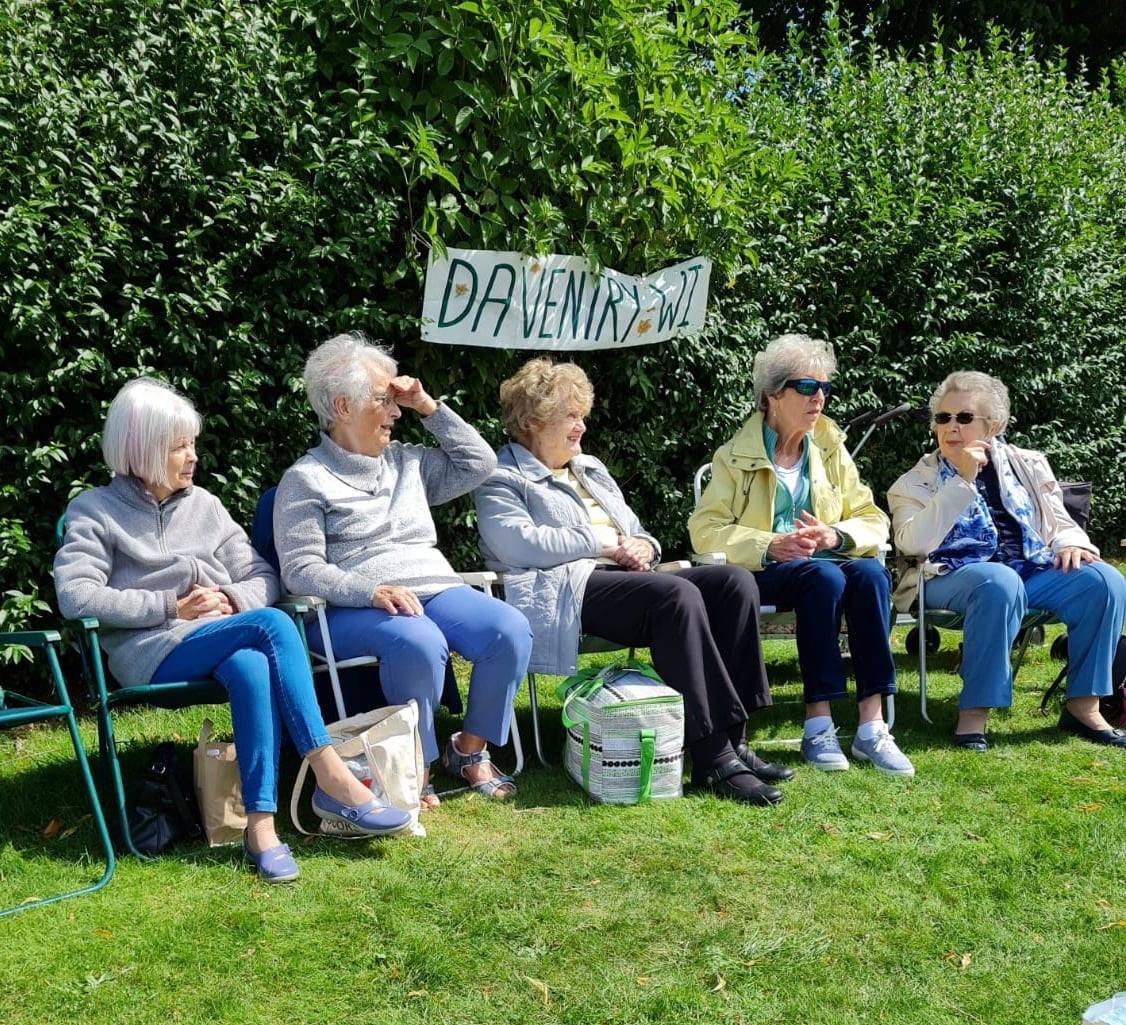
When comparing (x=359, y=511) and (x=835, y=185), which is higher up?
(x=835, y=185)

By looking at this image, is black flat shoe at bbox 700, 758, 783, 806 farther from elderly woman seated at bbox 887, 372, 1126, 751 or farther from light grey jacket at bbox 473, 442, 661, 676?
elderly woman seated at bbox 887, 372, 1126, 751

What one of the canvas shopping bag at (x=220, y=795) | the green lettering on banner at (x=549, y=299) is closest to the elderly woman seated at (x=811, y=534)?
the green lettering on banner at (x=549, y=299)

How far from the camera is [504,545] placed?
14.9ft

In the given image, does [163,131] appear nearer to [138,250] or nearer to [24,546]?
[138,250]

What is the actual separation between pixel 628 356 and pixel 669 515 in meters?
0.94

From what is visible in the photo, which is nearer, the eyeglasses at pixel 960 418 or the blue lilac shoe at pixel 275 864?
the blue lilac shoe at pixel 275 864

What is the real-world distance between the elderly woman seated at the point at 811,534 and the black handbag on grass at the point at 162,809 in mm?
2190

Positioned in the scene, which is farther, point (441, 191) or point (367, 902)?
point (441, 191)

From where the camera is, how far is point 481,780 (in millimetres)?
4184

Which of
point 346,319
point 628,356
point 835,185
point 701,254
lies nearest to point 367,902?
point 346,319

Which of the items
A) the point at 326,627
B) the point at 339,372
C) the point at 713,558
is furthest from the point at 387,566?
the point at 713,558

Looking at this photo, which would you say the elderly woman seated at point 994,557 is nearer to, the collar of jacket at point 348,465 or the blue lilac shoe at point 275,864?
the collar of jacket at point 348,465

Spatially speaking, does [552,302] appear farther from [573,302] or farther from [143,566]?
[143,566]

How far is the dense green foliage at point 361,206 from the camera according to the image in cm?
447
